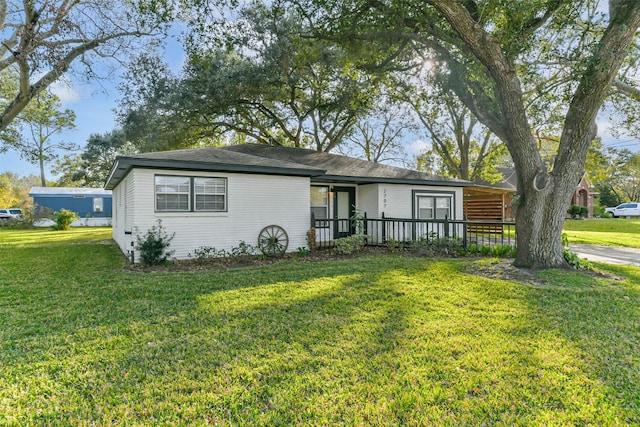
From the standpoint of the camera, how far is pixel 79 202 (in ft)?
84.8

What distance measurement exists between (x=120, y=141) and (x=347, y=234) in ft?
76.5

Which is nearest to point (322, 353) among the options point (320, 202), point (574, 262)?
point (574, 262)

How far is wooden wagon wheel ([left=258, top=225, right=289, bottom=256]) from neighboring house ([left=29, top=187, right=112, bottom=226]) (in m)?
22.2

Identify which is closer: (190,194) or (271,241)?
(190,194)

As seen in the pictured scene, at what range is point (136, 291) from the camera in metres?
5.46

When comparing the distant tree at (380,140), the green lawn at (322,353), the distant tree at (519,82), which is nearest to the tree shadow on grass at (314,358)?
the green lawn at (322,353)

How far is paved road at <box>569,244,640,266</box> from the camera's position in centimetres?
858

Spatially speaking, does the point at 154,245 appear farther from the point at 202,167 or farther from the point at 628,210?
the point at 628,210

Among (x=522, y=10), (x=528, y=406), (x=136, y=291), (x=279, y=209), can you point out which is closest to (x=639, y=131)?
(x=522, y=10)

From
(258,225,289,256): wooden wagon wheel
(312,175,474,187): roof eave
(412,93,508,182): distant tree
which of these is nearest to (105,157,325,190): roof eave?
(312,175,474,187): roof eave

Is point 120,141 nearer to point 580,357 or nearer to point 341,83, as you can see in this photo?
point 341,83

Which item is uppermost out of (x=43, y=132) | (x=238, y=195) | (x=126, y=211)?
(x=43, y=132)

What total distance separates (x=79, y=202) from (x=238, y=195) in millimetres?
23488

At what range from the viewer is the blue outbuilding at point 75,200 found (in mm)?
24797
